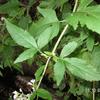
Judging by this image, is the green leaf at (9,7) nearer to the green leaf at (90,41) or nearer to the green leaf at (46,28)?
the green leaf at (46,28)

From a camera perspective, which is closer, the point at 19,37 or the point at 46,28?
the point at 19,37

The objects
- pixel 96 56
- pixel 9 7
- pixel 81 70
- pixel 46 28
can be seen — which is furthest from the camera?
pixel 9 7

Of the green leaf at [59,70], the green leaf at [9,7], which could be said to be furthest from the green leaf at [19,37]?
the green leaf at [9,7]

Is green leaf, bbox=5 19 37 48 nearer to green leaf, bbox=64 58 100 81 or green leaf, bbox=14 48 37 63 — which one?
green leaf, bbox=14 48 37 63

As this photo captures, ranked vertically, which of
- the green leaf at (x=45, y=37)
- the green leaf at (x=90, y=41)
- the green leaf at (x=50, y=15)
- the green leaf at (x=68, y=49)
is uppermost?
the green leaf at (x=50, y=15)

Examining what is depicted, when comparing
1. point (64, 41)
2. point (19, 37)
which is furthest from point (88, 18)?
point (64, 41)

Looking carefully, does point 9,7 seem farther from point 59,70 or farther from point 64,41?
point 59,70
